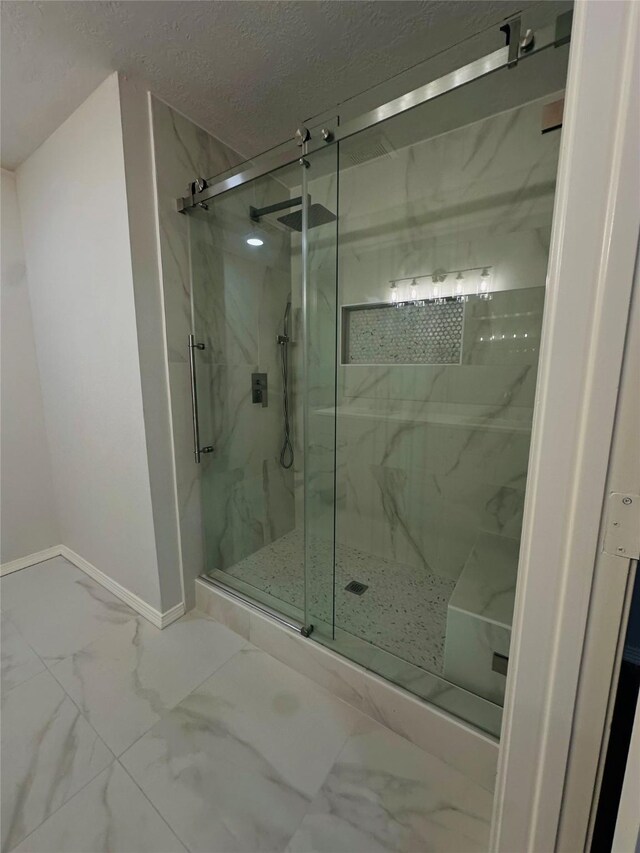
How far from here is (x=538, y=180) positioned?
156cm

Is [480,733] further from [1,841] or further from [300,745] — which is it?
[1,841]

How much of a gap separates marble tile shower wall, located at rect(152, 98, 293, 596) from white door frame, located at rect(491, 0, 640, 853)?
1.59 m

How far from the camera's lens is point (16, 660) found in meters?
1.55

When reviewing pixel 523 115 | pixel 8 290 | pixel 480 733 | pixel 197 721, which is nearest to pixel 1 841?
pixel 197 721

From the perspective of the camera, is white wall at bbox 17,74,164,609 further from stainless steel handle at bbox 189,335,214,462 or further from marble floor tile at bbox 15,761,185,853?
marble floor tile at bbox 15,761,185,853

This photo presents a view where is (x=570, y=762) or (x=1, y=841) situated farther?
(x=1, y=841)

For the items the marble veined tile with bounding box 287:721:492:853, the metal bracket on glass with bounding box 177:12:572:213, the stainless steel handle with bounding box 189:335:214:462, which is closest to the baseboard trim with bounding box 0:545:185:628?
the stainless steel handle with bounding box 189:335:214:462

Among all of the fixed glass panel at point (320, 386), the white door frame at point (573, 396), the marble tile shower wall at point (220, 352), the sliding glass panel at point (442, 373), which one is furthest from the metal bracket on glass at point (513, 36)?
the marble tile shower wall at point (220, 352)

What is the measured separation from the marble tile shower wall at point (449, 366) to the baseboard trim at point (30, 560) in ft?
6.71

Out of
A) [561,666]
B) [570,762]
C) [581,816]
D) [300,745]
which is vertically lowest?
[300,745]

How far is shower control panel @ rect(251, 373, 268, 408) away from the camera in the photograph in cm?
221

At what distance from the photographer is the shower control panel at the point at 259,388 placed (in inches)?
87.1

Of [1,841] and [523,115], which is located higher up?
[523,115]

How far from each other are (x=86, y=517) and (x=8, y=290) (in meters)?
1.49
